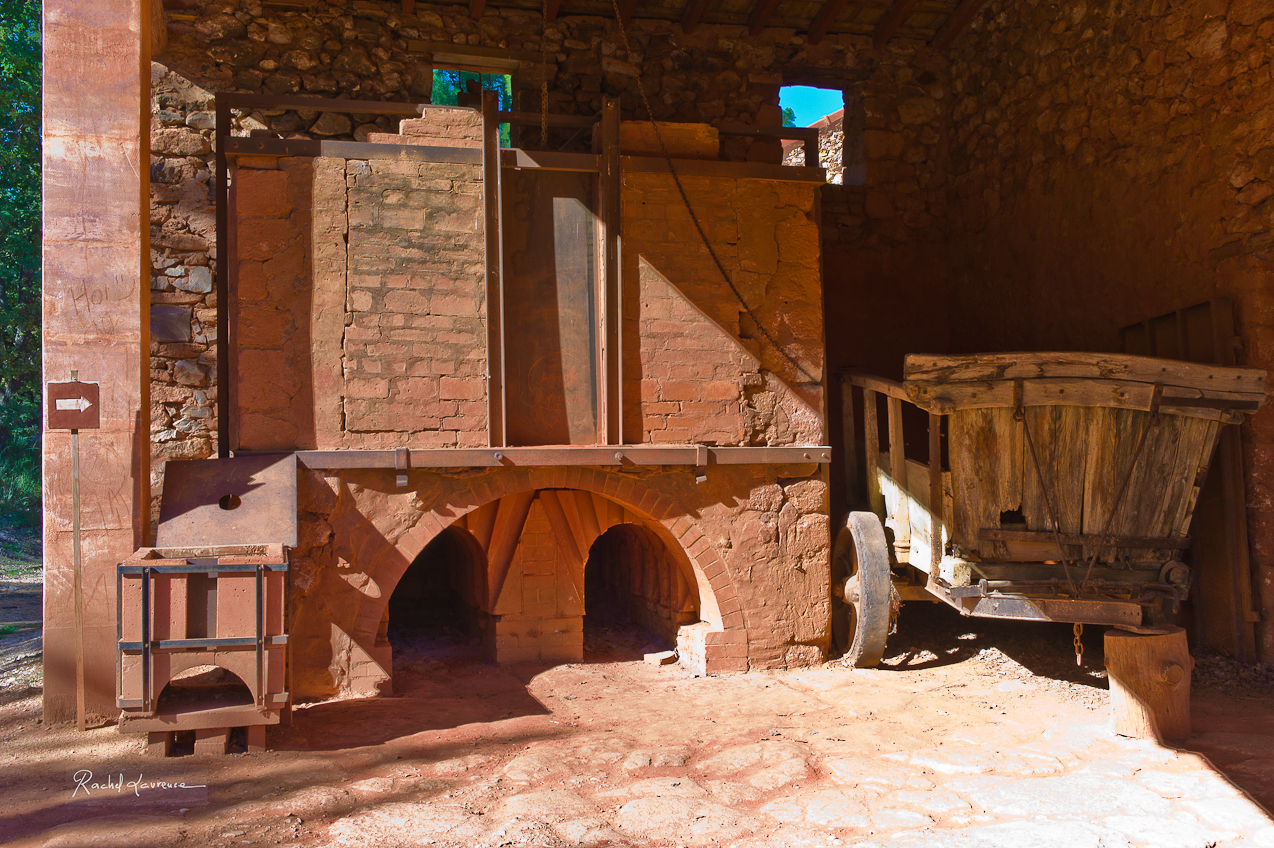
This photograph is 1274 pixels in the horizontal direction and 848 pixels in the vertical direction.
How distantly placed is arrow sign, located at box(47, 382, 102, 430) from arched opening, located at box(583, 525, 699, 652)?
13.8 ft

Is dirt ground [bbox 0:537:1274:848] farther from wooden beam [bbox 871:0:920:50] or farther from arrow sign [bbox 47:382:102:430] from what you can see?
wooden beam [bbox 871:0:920:50]

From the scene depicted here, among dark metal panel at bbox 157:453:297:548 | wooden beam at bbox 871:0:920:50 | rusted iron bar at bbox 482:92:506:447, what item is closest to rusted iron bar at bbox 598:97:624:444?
rusted iron bar at bbox 482:92:506:447

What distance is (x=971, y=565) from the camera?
5328mm

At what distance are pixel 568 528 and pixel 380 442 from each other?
1.73 metres

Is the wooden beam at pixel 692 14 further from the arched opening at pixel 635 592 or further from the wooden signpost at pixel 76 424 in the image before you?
the wooden signpost at pixel 76 424

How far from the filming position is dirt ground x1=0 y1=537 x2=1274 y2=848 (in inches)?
149

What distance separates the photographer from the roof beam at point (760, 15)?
8.47m

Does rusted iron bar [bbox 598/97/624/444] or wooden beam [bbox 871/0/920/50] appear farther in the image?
wooden beam [bbox 871/0/920/50]

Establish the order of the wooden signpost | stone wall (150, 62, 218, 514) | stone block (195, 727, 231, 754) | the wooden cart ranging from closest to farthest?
stone block (195, 727, 231, 754)
the wooden cart
the wooden signpost
stone wall (150, 62, 218, 514)

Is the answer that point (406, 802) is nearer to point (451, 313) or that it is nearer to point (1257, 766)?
point (451, 313)

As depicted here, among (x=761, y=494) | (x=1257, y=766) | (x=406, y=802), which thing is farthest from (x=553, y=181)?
(x=1257, y=766)

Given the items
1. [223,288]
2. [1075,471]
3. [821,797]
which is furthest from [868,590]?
[223,288]

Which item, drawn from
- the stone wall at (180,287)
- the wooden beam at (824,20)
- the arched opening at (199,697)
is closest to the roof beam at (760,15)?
the wooden beam at (824,20)
